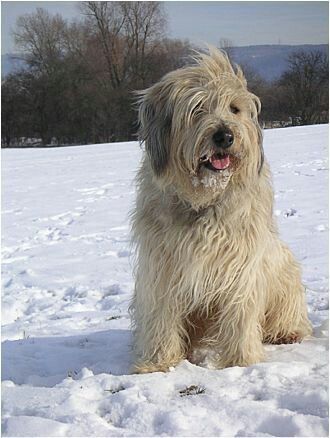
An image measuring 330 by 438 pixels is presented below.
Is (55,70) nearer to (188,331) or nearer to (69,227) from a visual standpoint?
(69,227)

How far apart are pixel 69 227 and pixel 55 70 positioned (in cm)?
2245

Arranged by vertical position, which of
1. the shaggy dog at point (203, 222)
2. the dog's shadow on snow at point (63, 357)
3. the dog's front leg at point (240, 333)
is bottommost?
the dog's shadow on snow at point (63, 357)

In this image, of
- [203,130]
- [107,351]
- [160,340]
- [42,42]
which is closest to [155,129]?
[203,130]

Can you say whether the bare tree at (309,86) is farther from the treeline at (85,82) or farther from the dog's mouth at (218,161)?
the dog's mouth at (218,161)

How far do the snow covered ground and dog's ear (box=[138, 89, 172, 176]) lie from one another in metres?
1.16

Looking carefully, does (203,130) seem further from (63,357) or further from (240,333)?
(63,357)

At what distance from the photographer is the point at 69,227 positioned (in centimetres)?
876

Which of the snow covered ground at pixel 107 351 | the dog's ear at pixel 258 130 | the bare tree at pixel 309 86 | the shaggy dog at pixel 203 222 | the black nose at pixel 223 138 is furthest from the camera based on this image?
the bare tree at pixel 309 86

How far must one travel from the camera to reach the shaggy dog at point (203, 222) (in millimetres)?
3221

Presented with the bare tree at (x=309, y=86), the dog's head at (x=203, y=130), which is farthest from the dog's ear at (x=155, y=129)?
the bare tree at (x=309, y=86)

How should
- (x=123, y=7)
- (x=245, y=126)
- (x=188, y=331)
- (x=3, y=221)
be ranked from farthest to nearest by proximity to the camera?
(x=123, y=7) < (x=3, y=221) < (x=188, y=331) < (x=245, y=126)

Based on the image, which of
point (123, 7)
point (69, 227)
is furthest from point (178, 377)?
point (123, 7)

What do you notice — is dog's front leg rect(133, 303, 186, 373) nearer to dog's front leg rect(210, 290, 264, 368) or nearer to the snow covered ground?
the snow covered ground

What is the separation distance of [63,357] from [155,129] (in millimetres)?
1684
